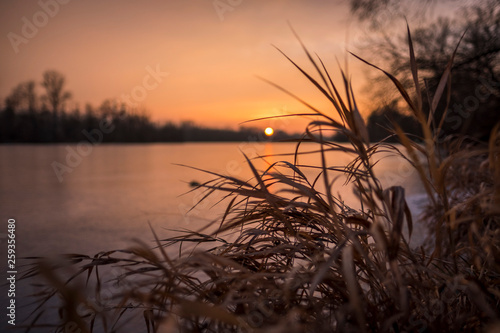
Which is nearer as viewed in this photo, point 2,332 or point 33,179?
point 2,332

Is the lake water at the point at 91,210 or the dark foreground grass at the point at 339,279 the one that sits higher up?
the dark foreground grass at the point at 339,279

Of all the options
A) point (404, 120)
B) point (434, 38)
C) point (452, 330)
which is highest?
point (434, 38)

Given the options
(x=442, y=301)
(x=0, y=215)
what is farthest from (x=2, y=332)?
(x=0, y=215)

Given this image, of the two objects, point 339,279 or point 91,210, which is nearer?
point 339,279

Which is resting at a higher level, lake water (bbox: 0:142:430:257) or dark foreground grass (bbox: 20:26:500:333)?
dark foreground grass (bbox: 20:26:500:333)

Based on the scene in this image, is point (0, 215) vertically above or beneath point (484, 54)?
beneath

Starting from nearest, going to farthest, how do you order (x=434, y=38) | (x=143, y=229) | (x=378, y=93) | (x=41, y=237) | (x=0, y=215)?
1. (x=41, y=237)
2. (x=143, y=229)
3. (x=0, y=215)
4. (x=434, y=38)
5. (x=378, y=93)

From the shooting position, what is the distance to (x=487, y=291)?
0.71 metres

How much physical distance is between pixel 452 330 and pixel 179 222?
3410mm

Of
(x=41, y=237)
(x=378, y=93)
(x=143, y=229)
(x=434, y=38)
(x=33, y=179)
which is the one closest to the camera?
(x=41, y=237)

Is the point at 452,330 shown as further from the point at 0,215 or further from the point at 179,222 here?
the point at 0,215

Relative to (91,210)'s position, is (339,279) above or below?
above

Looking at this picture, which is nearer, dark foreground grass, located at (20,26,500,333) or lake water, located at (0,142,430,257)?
dark foreground grass, located at (20,26,500,333)

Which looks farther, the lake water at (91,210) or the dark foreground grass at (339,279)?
the lake water at (91,210)
